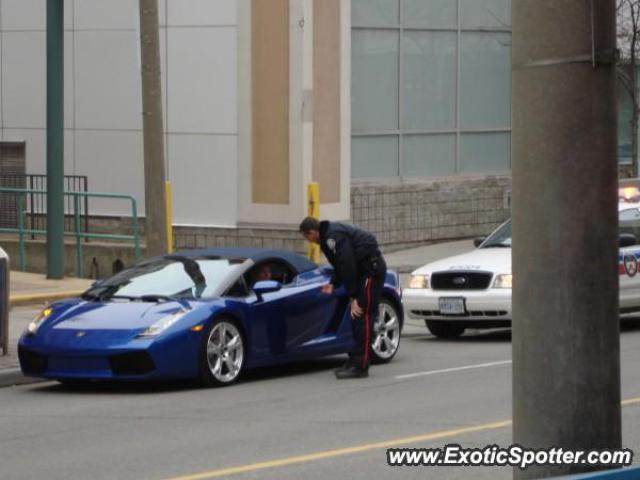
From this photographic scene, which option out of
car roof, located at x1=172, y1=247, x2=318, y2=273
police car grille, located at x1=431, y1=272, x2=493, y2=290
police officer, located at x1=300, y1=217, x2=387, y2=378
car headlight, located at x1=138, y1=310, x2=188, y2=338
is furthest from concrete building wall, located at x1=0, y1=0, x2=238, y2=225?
car headlight, located at x1=138, y1=310, x2=188, y2=338

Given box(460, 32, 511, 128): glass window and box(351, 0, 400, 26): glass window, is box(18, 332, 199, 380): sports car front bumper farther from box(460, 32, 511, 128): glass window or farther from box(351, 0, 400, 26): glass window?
box(460, 32, 511, 128): glass window

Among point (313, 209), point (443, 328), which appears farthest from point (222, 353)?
point (313, 209)

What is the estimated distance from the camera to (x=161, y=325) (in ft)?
41.5

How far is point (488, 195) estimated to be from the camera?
91.1 ft

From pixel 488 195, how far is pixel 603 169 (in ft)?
76.1

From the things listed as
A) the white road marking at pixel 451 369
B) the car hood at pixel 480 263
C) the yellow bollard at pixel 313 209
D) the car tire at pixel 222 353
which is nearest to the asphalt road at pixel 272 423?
the white road marking at pixel 451 369

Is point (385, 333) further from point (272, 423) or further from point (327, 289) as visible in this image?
point (272, 423)

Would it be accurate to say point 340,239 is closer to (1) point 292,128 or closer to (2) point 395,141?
(1) point 292,128

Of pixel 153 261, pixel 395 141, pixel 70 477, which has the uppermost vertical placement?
pixel 395 141

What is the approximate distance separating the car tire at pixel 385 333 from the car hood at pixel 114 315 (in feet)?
8.01

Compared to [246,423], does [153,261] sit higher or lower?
higher

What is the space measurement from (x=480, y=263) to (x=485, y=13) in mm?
11400

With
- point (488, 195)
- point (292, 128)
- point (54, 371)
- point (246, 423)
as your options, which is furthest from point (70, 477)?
point (488, 195)

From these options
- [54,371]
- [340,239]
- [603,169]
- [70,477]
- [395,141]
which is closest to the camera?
[603,169]
